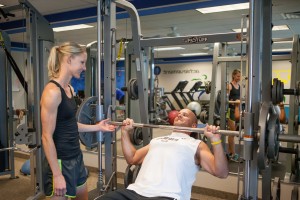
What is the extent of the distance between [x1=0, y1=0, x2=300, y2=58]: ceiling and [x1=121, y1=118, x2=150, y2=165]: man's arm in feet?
6.20

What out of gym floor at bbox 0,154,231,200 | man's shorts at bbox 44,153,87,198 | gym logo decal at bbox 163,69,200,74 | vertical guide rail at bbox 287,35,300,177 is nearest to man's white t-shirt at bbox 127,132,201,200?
man's shorts at bbox 44,153,87,198

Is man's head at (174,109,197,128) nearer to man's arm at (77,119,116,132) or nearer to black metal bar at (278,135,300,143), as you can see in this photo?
man's arm at (77,119,116,132)

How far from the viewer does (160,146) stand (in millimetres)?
1873

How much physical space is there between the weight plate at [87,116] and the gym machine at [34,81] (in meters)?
0.85

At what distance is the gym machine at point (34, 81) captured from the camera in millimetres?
2686

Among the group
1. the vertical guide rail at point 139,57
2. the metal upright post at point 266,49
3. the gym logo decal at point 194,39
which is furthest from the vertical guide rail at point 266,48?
the vertical guide rail at point 139,57

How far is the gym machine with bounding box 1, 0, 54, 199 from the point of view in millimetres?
2686

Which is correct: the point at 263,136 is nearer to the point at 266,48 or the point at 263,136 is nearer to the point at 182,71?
the point at 266,48

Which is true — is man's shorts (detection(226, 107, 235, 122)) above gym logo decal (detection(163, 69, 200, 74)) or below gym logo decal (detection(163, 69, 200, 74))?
below

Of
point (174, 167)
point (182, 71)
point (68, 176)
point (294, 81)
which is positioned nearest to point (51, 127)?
point (68, 176)

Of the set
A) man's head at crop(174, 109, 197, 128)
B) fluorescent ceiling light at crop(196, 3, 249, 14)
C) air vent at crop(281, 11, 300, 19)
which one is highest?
fluorescent ceiling light at crop(196, 3, 249, 14)

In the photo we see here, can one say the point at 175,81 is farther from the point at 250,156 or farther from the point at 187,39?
the point at 250,156

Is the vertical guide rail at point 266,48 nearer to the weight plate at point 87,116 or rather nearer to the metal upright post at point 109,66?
the metal upright post at point 109,66

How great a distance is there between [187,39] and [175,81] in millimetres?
9417
